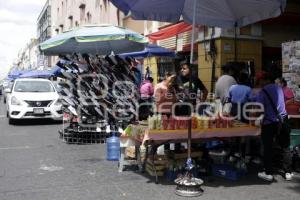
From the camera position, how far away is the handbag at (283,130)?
23.6ft

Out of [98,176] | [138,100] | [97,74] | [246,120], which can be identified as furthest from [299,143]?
[97,74]

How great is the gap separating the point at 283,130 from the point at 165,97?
6.84ft

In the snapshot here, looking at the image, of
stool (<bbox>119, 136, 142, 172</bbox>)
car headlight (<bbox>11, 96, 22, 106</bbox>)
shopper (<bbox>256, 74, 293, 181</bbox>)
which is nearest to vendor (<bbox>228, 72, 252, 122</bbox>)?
shopper (<bbox>256, 74, 293, 181</bbox>)

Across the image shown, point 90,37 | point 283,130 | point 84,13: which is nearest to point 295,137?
point 283,130

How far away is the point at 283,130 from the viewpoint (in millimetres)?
7430

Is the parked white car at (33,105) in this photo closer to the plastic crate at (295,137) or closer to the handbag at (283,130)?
the plastic crate at (295,137)

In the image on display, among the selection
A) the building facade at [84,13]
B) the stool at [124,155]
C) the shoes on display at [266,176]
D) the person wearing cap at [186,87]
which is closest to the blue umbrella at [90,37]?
the person wearing cap at [186,87]

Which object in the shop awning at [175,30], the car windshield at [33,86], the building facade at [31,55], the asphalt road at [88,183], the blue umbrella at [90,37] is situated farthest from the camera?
the building facade at [31,55]

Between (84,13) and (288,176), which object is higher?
(84,13)

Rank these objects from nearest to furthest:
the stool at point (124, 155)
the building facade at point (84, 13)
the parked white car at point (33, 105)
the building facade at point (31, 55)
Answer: the stool at point (124, 155)
the parked white car at point (33, 105)
the building facade at point (84, 13)
the building facade at point (31, 55)

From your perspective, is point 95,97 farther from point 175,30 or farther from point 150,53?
point 150,53

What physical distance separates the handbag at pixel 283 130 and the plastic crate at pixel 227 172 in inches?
34.6

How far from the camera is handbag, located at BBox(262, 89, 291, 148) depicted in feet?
23.6

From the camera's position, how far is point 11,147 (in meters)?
10.8
